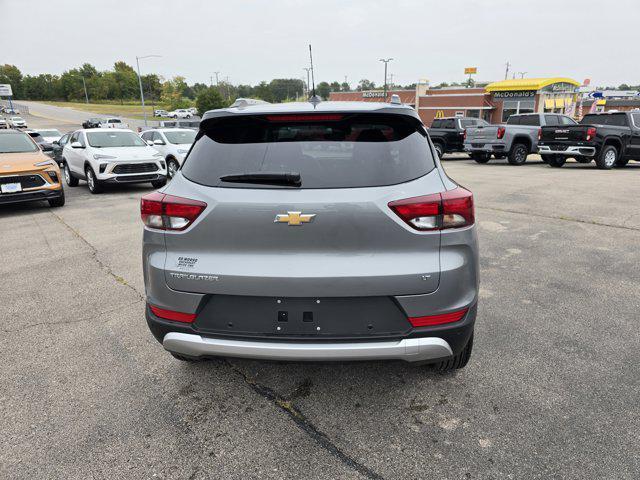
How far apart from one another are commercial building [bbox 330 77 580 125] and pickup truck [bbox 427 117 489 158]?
22.3m

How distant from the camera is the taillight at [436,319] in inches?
91.3

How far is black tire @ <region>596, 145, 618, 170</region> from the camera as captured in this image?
15.3 metres

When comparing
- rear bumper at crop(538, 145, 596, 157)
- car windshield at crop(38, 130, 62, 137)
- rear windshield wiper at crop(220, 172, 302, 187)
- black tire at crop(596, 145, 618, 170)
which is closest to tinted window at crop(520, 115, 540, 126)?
rear bumper at crop(538, 145, 596, 157)

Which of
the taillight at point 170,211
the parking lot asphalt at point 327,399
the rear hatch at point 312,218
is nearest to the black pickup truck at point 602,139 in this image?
the parking lot asphalt at point 327,399

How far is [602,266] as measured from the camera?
17.2 feet

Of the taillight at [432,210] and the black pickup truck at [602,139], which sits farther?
the black pickup truck at [602,139]

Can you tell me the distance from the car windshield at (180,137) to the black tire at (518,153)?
483 inches

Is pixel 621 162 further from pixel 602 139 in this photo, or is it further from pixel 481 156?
pixel 481 156

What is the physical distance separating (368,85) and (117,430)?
154907 millimetres

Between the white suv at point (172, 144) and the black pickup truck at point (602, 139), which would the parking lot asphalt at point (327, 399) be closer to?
the white suv at point (172, 144)

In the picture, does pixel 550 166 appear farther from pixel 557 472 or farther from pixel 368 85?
pixel 368 85

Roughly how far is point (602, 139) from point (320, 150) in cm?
1625

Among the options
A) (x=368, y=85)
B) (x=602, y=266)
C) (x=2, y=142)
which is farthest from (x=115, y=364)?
(x=368, y=85)

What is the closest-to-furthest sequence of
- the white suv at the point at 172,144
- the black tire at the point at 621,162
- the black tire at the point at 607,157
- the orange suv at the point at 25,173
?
the orange suv at the point at 25,173, the white suv at the point at 172,144, the black tire at the point at 607,157, the black tire at the point at 621,162
